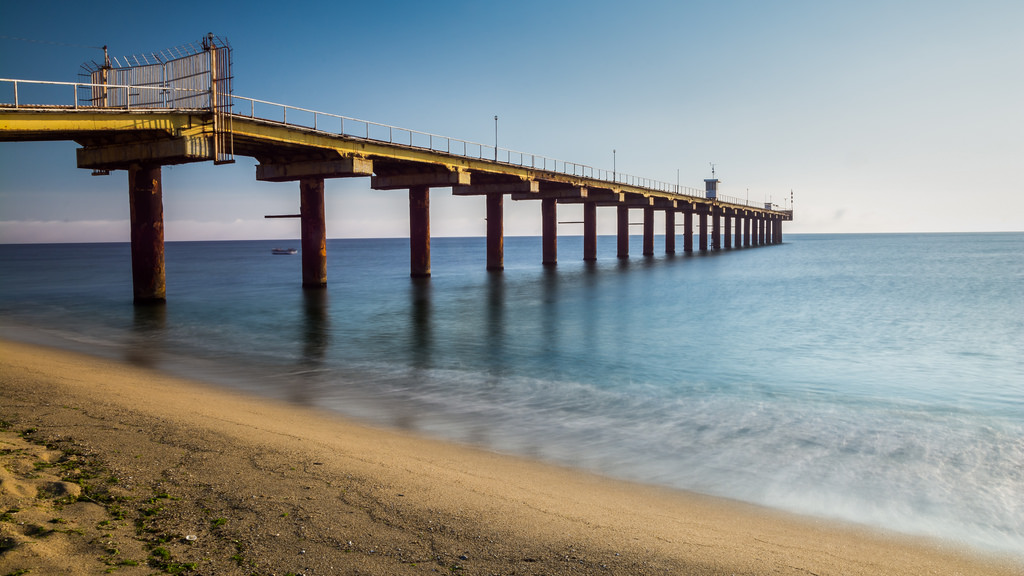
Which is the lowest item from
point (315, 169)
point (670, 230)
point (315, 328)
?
point (315, 328)

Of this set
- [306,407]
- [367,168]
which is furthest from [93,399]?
[367,168]

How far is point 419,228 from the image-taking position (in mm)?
40531

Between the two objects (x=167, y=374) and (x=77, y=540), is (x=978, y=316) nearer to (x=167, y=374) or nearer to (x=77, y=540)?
(x=167, y=374)

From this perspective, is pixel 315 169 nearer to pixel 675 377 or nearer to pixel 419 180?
pixel 419 180

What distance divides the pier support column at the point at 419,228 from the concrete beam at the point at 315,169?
8.89m

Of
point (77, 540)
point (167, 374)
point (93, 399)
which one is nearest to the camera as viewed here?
point (77, 540)

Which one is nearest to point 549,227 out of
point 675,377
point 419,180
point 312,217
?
point 419,180

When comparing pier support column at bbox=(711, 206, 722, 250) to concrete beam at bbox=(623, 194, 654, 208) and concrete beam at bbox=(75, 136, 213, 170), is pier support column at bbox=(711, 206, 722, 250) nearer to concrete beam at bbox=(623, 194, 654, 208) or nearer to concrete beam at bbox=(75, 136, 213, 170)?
concrete beam at bbox=(623, 194, 654, 208)

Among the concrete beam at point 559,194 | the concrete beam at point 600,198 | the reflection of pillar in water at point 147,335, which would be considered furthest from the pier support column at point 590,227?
the reflection of pillar in water at point 147,335

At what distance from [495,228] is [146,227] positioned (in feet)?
88.3

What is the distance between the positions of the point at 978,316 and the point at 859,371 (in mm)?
15763

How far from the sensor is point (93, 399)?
9.30m

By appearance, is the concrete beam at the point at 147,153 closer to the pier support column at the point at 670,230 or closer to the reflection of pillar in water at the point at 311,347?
the reflection of pillar in water at the point at 311,347

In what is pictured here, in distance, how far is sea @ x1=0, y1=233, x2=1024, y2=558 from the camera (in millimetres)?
7504
